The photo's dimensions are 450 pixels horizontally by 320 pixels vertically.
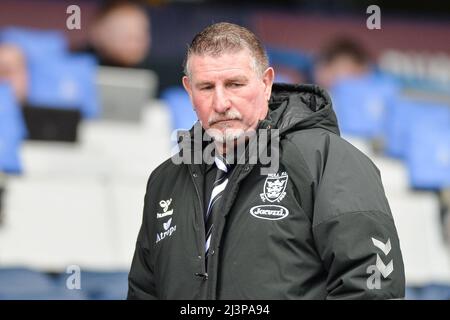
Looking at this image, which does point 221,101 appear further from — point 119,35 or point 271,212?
point 119,35

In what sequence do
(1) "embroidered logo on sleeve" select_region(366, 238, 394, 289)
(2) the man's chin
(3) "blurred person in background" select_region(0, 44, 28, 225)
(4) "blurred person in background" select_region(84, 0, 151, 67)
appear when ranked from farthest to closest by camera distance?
1. (4) "blurred person in background" select_region(84, 0, 151, 67)
2. (3) "blurred person in background" select_region(0, 44, 28, 225)
3. (2) the man's chin
4. (1) "embroidered logo on sleeve" select_region(366, 238, 394, 289)

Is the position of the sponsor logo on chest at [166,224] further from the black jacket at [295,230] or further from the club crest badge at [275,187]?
the club crest badge at [275,187]

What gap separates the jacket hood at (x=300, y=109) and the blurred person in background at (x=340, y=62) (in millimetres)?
8254

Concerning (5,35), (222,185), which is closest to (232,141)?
(222,185)

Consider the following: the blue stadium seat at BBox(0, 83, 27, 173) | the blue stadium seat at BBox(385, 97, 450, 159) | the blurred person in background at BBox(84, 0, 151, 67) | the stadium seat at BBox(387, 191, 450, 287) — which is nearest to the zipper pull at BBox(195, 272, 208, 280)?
the stadium seat at BBox(387, 191, 450, 287)

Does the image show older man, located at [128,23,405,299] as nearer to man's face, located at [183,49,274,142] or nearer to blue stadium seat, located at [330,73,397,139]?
man's face, located at [183,49,274,142]

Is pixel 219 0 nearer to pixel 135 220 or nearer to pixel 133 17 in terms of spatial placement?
pixel 133 17

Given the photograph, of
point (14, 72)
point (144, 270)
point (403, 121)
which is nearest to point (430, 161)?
point (403, 121)

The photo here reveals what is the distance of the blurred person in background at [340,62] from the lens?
39.1 feet

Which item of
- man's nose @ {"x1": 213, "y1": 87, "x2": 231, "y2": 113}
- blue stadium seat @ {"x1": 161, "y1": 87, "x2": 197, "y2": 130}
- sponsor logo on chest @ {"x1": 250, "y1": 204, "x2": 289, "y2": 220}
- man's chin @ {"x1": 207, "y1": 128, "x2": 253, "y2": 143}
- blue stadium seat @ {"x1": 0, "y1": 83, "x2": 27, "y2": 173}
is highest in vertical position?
blue stadium seat @ {"x1": 161, "y1": 87, "x2": 197, "y2": 130}

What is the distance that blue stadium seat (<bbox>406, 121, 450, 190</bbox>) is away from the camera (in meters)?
9.13

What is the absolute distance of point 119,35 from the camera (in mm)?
10992

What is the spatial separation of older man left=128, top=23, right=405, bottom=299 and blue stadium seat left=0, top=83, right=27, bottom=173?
15.4 ft

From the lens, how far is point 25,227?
24.5 feet
